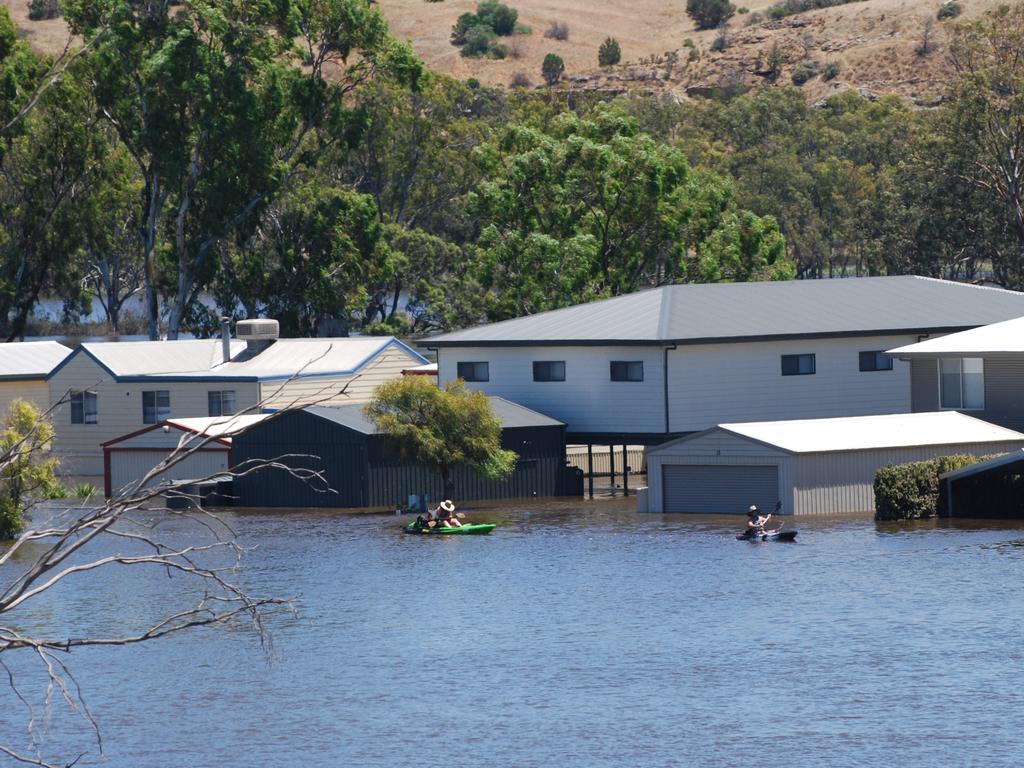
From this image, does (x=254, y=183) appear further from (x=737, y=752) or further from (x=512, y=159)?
(x=737, y=752)

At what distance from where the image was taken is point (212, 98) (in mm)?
99125

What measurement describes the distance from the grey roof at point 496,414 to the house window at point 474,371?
2211mm

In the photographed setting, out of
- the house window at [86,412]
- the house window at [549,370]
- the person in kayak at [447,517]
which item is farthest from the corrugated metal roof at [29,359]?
the person in kayak at [447,517]

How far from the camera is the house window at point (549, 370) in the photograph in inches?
2785

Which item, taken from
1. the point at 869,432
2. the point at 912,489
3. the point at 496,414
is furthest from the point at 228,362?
the point at 912,489

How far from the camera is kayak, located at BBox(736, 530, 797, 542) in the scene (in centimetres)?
5484

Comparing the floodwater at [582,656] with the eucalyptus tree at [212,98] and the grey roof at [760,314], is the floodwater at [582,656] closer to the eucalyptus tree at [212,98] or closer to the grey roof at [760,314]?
the grey roof at [760,314]

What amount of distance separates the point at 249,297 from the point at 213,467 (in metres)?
38.8

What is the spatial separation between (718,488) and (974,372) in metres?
11.6

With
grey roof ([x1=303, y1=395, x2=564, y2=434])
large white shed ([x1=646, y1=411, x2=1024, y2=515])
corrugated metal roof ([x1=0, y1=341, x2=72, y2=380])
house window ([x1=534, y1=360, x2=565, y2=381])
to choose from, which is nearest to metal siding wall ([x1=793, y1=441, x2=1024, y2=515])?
large white shed ([x1=646, y1=411, x2=1024, y2=515])

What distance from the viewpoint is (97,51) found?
3937 inches

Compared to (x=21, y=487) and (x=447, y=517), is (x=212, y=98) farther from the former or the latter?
(x=447, y=517)

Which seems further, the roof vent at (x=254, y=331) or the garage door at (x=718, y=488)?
the roof vent at (x=254, y=331)

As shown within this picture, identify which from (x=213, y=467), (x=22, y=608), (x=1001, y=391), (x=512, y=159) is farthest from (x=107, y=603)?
(x=512, y=159)
